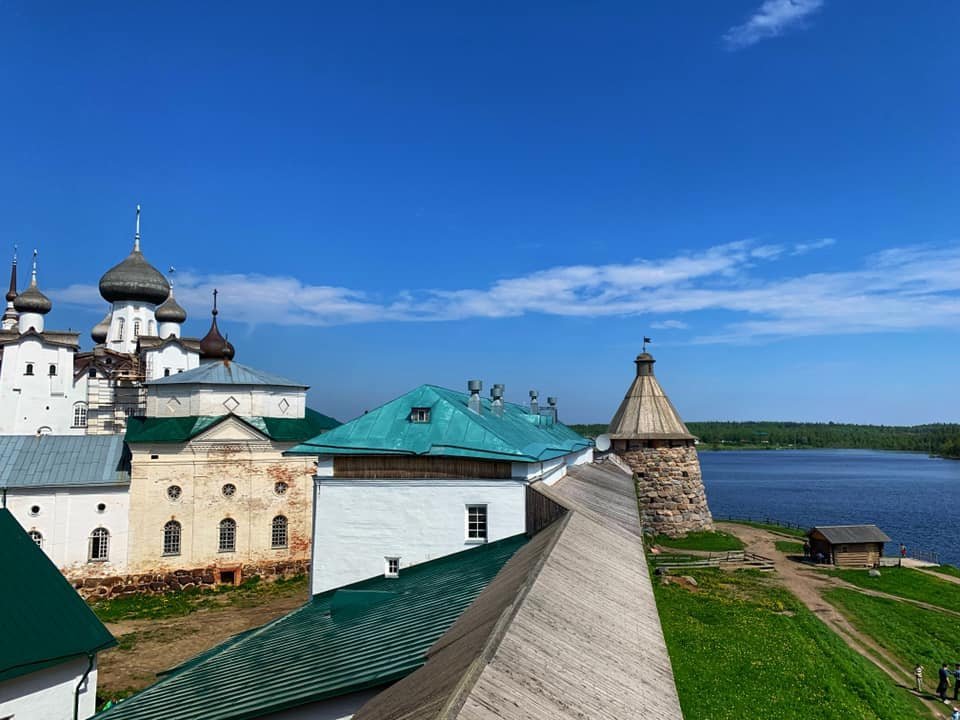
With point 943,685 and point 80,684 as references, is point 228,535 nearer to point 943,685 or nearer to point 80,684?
point 80,684

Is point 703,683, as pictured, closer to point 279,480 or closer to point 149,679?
point 149,679

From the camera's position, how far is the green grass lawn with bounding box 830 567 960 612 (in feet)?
90.7

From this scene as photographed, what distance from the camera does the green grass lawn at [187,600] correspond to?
84.8 ft

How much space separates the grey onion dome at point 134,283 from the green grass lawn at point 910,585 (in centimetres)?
4470

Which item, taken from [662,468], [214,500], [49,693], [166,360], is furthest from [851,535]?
[166,360]

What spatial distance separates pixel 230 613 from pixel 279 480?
652cm

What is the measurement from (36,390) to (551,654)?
145ft

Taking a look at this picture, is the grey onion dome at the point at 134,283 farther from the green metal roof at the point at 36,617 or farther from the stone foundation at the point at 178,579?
the green metal roof at the point at 36,617

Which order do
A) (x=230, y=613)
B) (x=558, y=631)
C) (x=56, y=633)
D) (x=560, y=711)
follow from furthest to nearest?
(x=230, y=613) → (x=56, y=633) → (x=558, y=631) → (x=560, y=711)

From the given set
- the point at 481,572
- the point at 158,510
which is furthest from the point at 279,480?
the point at 481,572

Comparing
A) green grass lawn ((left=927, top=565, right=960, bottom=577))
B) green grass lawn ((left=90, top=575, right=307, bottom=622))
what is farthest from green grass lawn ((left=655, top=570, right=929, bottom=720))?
green grass lawn ((left=90, top=575, right=307, bottom=622))

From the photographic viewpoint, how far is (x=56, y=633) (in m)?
A: 13.4

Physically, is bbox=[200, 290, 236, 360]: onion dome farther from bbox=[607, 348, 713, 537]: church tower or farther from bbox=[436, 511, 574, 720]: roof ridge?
bbox=[436, 511, 574, 720]: roof ridge

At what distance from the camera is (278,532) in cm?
3044
